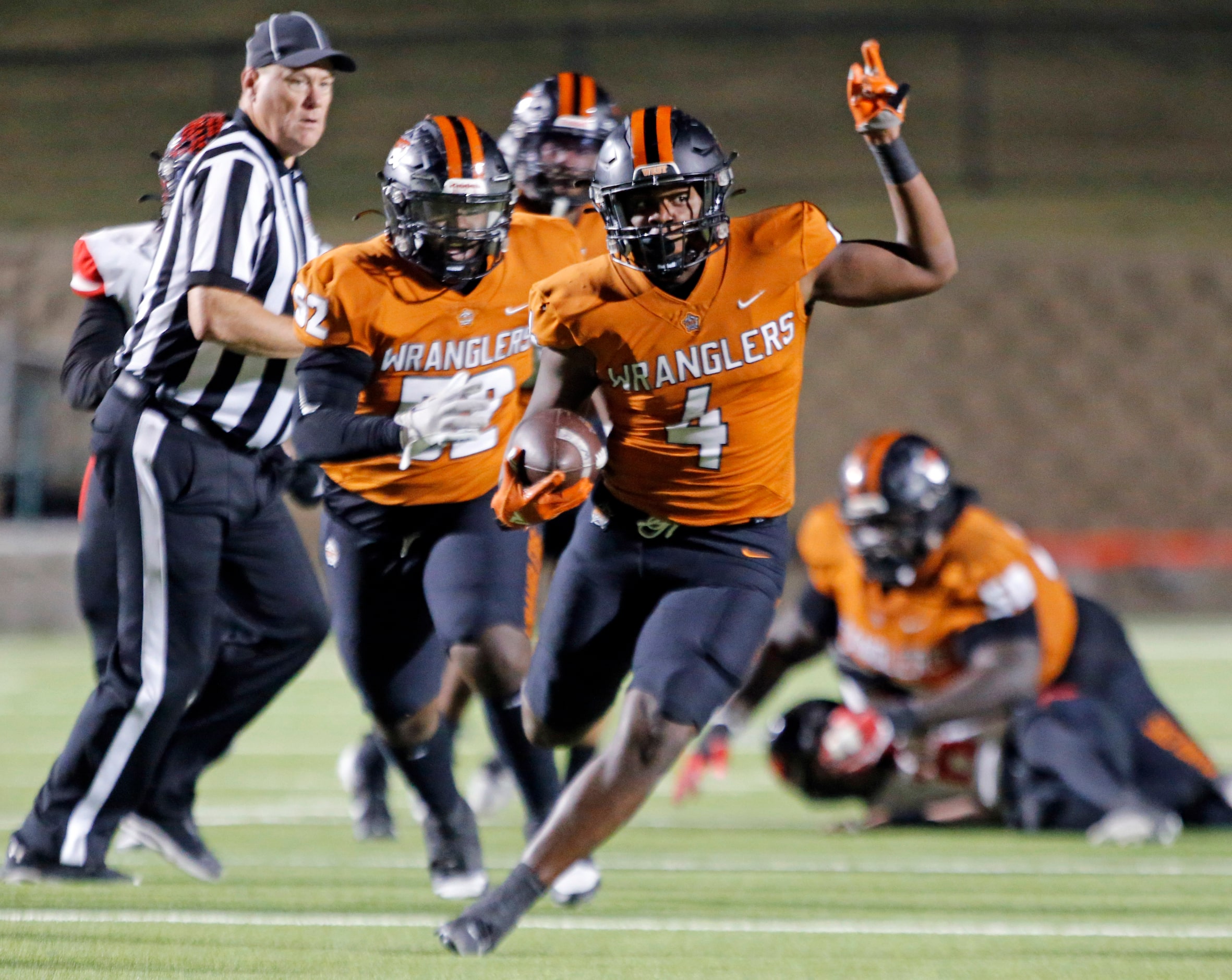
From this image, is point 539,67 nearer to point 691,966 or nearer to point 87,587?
point 87,587

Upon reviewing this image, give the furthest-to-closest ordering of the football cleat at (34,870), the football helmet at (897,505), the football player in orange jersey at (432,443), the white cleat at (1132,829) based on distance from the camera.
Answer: the football helmet at (897,505) < the white cleat at (1132,829) < the football cleat at (34,870) < the football player in orange jersey at (432,443)

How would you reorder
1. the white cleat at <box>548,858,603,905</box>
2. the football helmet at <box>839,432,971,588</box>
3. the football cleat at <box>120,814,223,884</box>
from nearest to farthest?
1. the white cleat at <box>548,858,603,905</box>
2. the football cleat at <box>120,814,223,884</box>
3. the football helmet at <box>839,432,971,588</box>

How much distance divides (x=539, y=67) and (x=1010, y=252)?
4.81 meters

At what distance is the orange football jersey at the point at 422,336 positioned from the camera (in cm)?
383

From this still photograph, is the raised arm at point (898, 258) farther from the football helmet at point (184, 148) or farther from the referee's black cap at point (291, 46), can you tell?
the football helmet at point (184, 148)

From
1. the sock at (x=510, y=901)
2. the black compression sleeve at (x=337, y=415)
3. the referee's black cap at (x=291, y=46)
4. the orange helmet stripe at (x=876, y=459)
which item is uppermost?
the referee's black cap at (x=291, y=46)

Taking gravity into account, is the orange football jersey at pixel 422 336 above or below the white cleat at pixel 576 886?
above

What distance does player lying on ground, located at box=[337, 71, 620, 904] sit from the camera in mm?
4980

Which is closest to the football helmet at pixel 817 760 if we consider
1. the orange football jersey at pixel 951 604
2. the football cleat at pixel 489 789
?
the orange football jersey at pixel 951 604

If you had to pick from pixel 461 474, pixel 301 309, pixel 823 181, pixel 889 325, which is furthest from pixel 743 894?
pixel 823 181

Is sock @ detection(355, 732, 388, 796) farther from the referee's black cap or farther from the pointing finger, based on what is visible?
the pointing finger

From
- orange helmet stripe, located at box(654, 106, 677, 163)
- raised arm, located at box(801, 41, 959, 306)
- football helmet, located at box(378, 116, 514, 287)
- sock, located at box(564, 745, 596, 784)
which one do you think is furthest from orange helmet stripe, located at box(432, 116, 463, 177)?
sock, located at box(564, 745, 596, 784)

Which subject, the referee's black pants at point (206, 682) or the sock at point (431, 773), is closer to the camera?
the sock at point (431, 773)

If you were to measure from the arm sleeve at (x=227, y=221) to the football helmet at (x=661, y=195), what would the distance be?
3.02 ft
